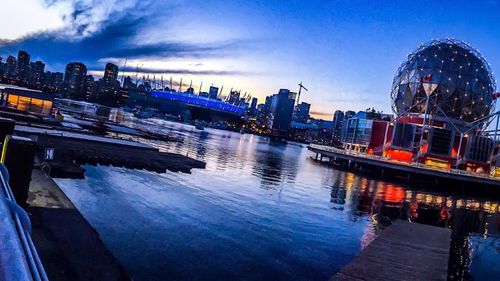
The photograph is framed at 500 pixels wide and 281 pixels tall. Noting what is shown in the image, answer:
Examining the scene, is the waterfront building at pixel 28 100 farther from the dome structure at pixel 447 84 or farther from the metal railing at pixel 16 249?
the dome structure at pixel 447 84

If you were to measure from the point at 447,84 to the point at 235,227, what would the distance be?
228ft

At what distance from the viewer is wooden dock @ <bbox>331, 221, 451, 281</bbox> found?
32.4 feet

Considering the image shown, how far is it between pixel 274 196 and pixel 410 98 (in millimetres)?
61266

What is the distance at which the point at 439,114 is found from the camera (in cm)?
7388

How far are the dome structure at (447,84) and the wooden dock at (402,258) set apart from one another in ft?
203

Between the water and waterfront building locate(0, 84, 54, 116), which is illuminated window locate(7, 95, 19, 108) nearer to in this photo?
waterfront building locate(0, 84, 54, 116)

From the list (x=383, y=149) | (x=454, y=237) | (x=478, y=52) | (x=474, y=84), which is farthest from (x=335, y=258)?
(x=478, y=52)

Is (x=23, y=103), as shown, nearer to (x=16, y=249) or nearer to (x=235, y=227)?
(x=235, y=227)

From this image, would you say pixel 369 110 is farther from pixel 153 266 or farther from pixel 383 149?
pixel 153 266

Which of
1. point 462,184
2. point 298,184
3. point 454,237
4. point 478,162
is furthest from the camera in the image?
point 478,162

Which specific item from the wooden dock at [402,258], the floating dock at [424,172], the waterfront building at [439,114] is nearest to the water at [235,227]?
the wooden dock at [402,258]

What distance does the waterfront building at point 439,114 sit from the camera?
66938mm

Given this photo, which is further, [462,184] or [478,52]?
[478,52]

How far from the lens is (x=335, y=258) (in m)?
13.4
